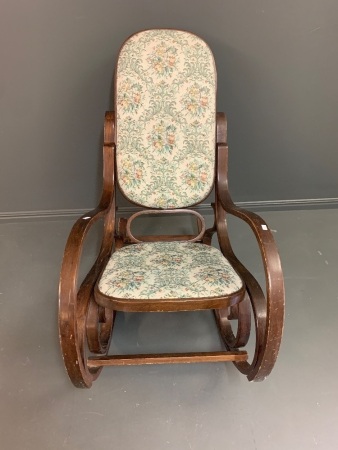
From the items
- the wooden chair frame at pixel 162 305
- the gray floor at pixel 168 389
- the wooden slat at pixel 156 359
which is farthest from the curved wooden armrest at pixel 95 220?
the gray floor at pixel 168 389

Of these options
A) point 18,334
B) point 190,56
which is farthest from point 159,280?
point 190,56

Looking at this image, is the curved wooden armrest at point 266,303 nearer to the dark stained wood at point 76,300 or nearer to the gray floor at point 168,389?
the gray floor at point 168,389

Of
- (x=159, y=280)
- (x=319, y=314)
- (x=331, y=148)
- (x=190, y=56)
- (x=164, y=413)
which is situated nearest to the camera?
(x=159, y=280)

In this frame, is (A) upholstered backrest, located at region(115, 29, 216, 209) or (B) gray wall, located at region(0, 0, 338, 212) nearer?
(A) upholstered backrest, located at region(115, 29, 216, 209)

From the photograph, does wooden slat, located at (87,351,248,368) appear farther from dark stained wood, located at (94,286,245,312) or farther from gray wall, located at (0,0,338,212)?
gray wall, located at (0,0,338,212)

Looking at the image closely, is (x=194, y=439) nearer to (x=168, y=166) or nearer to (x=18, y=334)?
(x=18, y=334)

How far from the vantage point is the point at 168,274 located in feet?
4.05

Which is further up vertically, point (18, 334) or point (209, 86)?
point (209, 86)

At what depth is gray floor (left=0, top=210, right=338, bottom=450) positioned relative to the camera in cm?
125

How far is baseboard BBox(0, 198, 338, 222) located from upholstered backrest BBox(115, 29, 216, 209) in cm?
68

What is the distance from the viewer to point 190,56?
149 cm

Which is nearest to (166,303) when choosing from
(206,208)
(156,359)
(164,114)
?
Result: (156,359)

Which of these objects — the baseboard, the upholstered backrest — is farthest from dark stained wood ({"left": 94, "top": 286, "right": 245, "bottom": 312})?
the baseboard

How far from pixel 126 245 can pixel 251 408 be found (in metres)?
0.74
